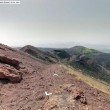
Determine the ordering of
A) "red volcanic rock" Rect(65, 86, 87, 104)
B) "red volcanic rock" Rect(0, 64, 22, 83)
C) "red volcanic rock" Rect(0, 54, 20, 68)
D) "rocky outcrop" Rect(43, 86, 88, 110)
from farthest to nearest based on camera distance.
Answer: "red volcanic rock" Rect(0, 54, 20, 68), "red volcanic rock" Rect(0, 64, 22, 83), "red volcanic rock" Rect(65, 86, 87, 104), "rocky outcrop" Rect(43, 86, 88, 110)

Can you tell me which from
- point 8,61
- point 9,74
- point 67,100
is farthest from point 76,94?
point 8,61

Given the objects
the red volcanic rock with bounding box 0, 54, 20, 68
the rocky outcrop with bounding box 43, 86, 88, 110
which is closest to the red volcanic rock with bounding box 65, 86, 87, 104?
the rocky outcrop with bounding box 43, 86, 88, 110

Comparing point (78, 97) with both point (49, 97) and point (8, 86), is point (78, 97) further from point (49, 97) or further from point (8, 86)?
point (8, 86)

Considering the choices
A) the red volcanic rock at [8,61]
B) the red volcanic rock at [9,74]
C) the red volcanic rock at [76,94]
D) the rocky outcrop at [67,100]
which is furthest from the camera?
the red volcanic rock at [8,61]

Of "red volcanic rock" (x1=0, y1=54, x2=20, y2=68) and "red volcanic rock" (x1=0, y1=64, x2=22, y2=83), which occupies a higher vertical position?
"red volcanic rock" (x1=0, y1=54, x2=20, y2=68)

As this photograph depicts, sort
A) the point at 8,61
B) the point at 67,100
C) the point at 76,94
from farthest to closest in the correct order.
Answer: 1. the point at 8,61
2. the point at 76,94
3. the point at 67,100

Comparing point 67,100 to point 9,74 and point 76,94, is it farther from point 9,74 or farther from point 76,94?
point 9,74

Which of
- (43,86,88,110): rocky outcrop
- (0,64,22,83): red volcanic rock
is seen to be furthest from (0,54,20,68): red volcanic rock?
(43,86,88,110): rocky outcrop

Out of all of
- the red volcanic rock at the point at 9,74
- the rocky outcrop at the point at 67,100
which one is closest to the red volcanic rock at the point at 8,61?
the red volcanic rock at the point at 9,74

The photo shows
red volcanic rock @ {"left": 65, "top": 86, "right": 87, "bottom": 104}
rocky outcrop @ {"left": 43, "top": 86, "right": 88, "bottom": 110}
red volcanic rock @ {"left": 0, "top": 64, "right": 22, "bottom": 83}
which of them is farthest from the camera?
red volcanic rock @ {"left": 0, "top": 64, "right": 22, "bottom": 83}

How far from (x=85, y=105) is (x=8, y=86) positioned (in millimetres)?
11504

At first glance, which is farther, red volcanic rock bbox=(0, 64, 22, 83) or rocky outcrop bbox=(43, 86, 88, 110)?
red volcanic rock bbox=(0, 64, 22, 83)

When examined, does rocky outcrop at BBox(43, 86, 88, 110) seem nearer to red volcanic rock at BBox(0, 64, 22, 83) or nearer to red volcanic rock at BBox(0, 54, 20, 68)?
red volcanic rock at BBox(0, 64, 22, 83)

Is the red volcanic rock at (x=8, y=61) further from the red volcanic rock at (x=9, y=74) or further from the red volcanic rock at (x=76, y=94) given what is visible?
the red volcanic rock at (x=76, y=94)
